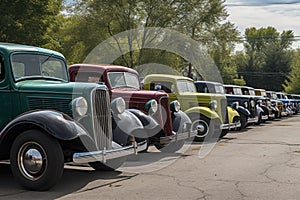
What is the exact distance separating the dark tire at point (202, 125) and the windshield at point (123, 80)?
2739 millimetres

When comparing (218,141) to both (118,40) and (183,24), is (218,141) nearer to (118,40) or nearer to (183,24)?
(118,40)

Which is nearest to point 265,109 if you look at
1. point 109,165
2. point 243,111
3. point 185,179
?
point 243,111

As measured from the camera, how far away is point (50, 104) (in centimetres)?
709

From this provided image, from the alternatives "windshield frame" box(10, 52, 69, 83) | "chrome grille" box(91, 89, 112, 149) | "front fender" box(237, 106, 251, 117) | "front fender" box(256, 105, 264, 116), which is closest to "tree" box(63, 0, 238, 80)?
"front fender" box(256, 105, 264, 116)

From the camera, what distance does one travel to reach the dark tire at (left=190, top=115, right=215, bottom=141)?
13312 millimetres

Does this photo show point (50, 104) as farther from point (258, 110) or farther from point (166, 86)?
point (258, 110)

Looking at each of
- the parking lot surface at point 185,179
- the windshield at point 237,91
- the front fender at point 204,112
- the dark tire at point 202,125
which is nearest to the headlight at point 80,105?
the parking lot surface at point 185,179

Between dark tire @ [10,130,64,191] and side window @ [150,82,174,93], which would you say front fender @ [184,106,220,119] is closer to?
side window @ [150,82,174,93]

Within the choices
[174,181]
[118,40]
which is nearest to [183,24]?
[118,40]

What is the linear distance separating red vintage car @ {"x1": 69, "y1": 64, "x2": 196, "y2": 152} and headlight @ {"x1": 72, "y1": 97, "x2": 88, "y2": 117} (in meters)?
3.08

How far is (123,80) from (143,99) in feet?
2.74

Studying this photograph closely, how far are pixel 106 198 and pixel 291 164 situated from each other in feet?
15.0

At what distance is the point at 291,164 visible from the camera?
9.16 m

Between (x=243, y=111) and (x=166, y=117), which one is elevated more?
(x=166, y=117)
